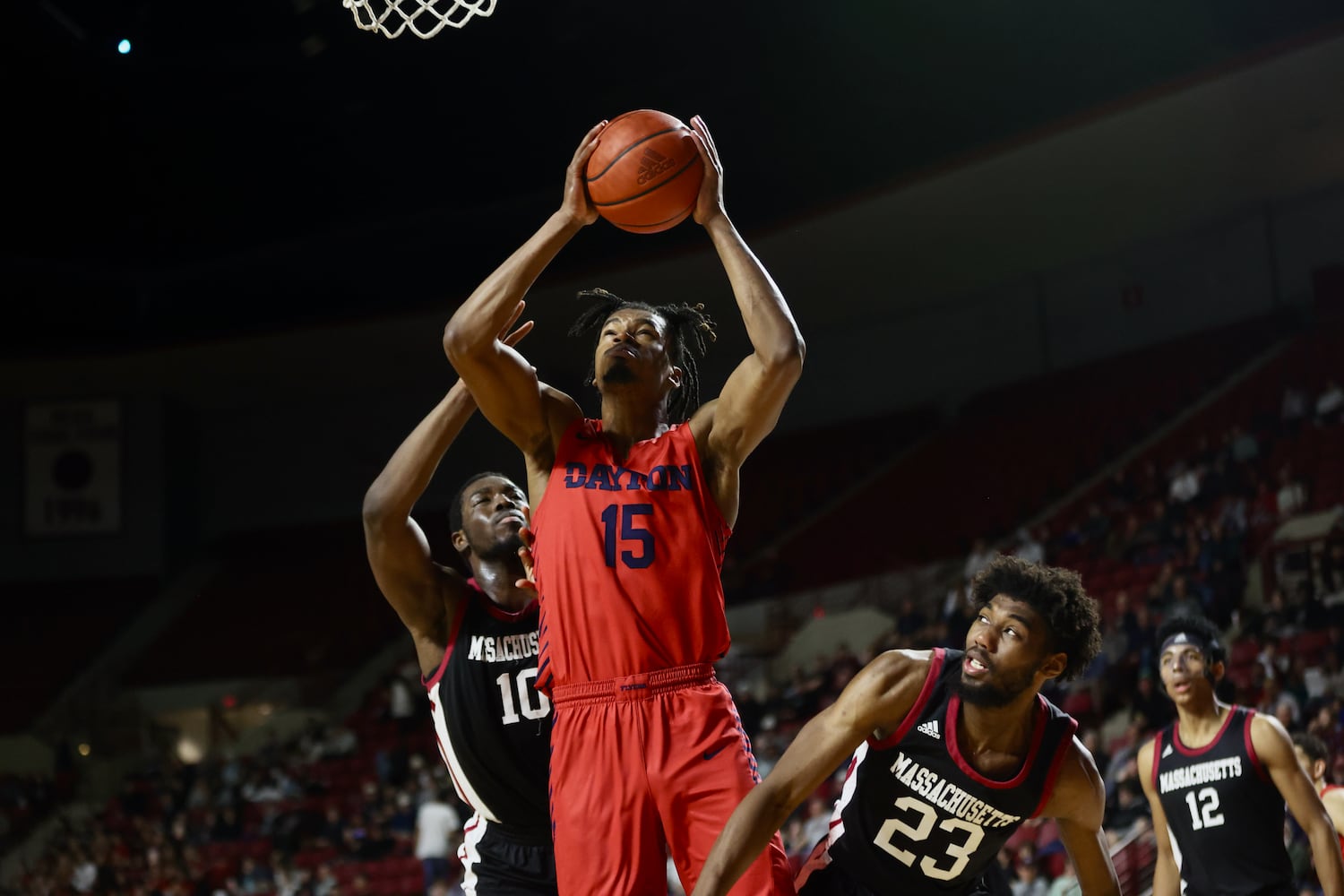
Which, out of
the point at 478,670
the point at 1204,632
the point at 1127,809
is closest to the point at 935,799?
the point at 478,670

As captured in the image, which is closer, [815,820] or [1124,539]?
[815,820]

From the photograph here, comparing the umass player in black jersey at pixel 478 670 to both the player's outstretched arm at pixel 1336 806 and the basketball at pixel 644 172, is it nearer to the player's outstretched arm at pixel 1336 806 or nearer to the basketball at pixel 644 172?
the basketball at pixel 644 172

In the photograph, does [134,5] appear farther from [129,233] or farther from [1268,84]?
[1268,84]

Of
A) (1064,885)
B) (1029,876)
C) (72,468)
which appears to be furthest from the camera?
(72,468)

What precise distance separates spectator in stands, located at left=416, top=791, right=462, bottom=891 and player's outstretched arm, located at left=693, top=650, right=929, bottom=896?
29.5 ft

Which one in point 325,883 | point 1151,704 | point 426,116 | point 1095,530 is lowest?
point 325,883

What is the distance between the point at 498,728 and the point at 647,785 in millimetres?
791

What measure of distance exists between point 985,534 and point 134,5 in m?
11.0

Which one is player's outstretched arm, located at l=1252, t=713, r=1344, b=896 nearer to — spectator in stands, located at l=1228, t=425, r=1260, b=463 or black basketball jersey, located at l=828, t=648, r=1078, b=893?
black basketball jersey, located at l=828, t=648, r=1078, b=893

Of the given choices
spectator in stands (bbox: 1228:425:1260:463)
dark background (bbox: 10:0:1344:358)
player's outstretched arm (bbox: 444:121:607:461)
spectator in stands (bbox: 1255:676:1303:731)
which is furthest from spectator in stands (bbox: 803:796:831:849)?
dark background (bbox: 10:0:1344:358)

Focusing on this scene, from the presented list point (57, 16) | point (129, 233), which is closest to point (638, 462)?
point (57, 16)

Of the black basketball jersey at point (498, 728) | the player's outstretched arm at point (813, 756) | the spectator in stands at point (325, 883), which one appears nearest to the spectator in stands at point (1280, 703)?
the player's outstretched arm at point (813, 756)

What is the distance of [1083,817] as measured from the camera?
141 inches

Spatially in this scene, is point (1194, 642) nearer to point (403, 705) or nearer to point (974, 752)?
point (974, 752)
